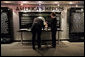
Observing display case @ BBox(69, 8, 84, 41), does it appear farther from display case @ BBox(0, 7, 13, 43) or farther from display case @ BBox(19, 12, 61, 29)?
display case @ BBox(0, 7, 13, 43)

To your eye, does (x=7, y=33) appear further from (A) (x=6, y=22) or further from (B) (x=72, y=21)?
(B) (x=72, y=21)

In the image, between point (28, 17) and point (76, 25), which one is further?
point (28, 17)

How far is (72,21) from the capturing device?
6.05 meters

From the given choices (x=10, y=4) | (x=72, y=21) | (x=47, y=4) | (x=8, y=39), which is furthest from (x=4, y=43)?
(x=72, y=21)

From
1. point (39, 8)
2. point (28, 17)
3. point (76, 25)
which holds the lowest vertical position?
point (76, 25)

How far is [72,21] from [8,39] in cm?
333

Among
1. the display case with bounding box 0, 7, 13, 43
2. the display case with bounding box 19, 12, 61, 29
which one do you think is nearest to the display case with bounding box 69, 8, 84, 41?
the display case with bounding box 19, 12, 61, 29

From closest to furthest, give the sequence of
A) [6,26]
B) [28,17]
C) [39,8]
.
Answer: [6,26]
[39,8]
[28,17]

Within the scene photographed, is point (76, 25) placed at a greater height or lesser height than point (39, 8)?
lesser

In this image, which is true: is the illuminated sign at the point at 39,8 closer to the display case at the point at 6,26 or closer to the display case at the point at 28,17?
the display case at the point at 28,17

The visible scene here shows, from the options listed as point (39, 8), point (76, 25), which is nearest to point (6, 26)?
point (39, 8)

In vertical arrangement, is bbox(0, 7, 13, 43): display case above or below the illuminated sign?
below

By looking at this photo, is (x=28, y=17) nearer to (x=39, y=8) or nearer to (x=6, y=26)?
(x=39, y=8)

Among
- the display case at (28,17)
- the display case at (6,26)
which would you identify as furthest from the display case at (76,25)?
the display case at (6,26)
